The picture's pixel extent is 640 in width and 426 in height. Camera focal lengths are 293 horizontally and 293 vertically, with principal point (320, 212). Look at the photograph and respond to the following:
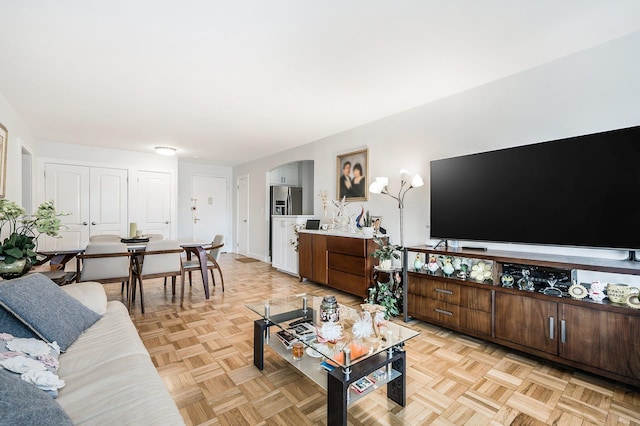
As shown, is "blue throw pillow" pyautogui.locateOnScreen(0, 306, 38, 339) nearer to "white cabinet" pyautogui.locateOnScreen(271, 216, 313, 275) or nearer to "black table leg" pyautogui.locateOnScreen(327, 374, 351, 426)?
"black table leg" pyautogui.locateOnScreen(327, 374, 351, 426)

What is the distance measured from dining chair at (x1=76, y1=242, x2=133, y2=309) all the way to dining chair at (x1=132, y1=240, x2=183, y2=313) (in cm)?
16

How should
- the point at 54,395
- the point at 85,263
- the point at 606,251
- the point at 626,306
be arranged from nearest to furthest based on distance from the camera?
the point at 54,395
the point at 626,306
the point at 606,251
the point at 85,263

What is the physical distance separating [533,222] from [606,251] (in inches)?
19.7

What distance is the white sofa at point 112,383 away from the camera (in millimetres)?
989

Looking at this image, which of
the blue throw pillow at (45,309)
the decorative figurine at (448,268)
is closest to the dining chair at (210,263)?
the blue throw pillow at (45,309)

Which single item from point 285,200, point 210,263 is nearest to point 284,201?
point 285,200

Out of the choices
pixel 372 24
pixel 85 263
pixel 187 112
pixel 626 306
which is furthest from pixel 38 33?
pixel 626 306

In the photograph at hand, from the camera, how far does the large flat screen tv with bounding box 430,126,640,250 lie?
197 cm

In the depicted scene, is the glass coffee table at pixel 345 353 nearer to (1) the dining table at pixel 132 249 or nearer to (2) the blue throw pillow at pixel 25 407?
(2) the blue throw pillow at pixel 25 407

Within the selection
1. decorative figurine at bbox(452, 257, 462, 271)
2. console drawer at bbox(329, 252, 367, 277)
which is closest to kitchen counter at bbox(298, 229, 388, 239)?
console drawer at bbox(329, 252, 367, 277)

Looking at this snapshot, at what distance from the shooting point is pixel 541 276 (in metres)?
2.32

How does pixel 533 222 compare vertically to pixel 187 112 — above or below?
below

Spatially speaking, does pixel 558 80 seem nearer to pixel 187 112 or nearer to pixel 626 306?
pixel 626 306

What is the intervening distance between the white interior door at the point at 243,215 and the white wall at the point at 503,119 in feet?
11.0
